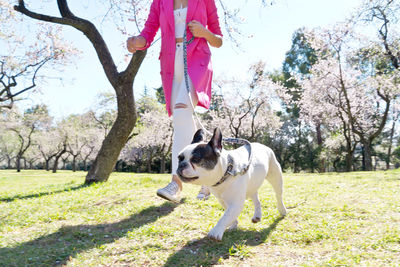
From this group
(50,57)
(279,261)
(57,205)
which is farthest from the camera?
(50,57)

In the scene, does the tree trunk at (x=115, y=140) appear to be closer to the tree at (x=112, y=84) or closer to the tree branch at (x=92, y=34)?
the tree at (x=112, y=84)

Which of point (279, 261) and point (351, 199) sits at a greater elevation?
point (351, 199)

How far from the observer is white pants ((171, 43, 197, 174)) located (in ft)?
11.6

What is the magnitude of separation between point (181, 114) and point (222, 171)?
121 centimetres

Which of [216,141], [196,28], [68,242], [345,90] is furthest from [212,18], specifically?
[345,90]

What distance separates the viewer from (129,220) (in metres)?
3.70

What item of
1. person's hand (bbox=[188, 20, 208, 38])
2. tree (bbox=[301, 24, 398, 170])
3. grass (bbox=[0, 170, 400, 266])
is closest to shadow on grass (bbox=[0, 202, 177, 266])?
grass (bbox=[0, 170, 400, 266])

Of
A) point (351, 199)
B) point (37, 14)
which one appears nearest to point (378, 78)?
point (351, 199)

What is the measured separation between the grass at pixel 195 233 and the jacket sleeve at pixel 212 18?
238 cm

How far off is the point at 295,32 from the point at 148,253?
46621 mm

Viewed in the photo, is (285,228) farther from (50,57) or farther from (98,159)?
(50,57)

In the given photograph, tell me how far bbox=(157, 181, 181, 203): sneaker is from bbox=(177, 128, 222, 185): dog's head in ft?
2.33

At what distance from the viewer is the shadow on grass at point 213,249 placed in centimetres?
246

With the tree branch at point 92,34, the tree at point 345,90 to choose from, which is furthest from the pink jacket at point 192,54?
the tree at point 345,90
